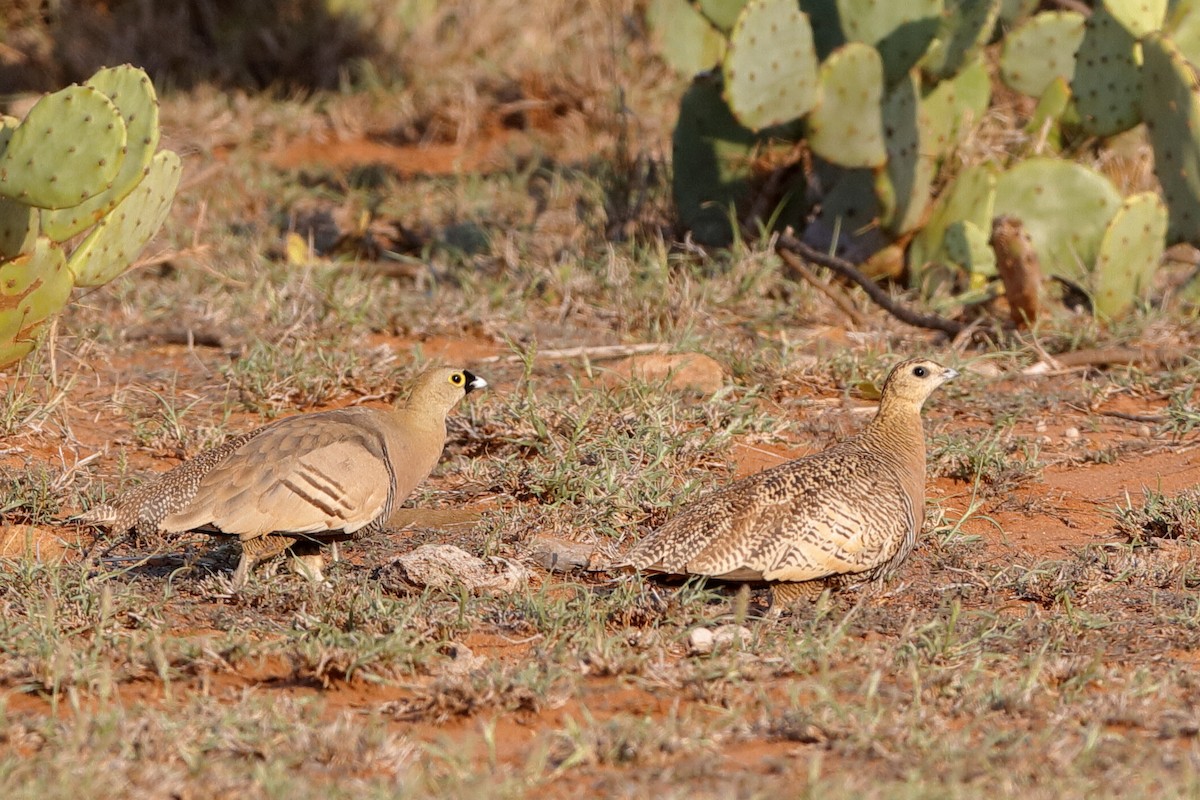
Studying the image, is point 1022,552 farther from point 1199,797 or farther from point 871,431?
point 1199,797

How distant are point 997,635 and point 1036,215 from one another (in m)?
4.25

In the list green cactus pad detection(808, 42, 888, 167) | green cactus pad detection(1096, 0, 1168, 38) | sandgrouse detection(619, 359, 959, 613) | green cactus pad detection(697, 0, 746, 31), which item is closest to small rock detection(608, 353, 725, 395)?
green cactus pad detection(808, 42, 888, 167)

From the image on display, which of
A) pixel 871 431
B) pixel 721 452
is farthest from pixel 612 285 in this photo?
pixel 871 431

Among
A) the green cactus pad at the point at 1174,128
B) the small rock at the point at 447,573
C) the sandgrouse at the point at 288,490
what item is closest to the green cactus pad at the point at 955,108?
the green cactus pad at the point at 1174,128

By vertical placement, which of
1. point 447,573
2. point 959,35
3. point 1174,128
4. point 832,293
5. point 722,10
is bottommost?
point 832,293

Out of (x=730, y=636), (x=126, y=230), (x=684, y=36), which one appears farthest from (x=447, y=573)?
(x=684, y=36)

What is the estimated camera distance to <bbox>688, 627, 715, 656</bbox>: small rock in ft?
14.3

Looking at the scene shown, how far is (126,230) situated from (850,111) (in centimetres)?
366

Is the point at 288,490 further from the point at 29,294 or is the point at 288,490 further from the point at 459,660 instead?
the point at 29,294

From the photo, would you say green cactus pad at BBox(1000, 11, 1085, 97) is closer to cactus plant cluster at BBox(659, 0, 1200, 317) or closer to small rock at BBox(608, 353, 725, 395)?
cactus plant cluster at BBox(659, 0, 1200, 317)

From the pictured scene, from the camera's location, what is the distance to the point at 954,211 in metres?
8.23

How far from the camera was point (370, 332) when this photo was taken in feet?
25.2

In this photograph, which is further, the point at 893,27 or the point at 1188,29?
the point at 1188,29

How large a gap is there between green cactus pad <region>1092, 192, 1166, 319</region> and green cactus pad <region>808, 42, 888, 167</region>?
4.01 feet
